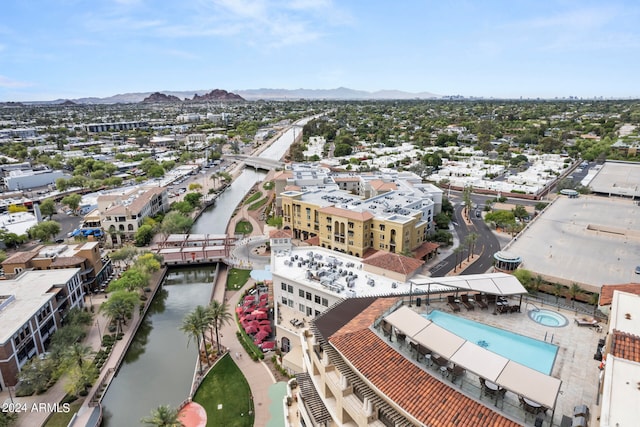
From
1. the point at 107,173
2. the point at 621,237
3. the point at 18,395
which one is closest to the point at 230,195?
the point at 107,173

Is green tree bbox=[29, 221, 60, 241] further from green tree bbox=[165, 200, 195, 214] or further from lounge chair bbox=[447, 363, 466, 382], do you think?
lounge chair bbox=[447, 363, 466, 382]

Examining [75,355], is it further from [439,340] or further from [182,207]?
[182,207]

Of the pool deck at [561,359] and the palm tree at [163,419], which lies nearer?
the pool deck at [561,359]

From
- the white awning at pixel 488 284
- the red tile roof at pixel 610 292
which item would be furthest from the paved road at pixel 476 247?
the white awning at pixel 488 284

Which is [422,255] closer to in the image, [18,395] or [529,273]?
[529,273]

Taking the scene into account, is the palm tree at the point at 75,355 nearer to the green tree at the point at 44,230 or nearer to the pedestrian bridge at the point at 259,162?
the green tree at the point at 44,230

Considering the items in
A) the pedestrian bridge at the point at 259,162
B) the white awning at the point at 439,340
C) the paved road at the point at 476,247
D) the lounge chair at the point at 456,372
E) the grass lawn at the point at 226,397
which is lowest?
the grass lawn at the point at 226,397

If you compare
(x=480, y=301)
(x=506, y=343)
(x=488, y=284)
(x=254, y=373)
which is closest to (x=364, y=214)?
(x=254, y=373)
